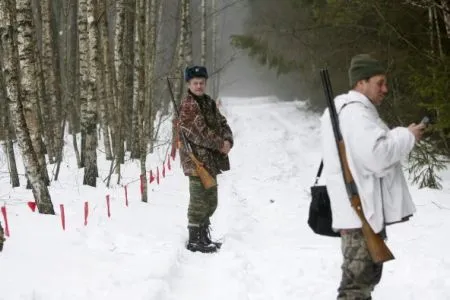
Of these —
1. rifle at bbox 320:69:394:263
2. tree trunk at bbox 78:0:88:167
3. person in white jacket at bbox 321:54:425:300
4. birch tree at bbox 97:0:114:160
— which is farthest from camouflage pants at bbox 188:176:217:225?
birch tree at bbox 97:0:114:160

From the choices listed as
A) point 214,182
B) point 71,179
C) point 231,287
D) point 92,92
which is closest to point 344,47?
point 92,92

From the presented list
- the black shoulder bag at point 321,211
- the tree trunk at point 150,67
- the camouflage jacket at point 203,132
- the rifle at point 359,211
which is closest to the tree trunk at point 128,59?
the tree trunk at point 150,67

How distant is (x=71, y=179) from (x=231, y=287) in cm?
740

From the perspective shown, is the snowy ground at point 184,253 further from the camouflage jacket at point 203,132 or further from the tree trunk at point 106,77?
the tree trunk at point 106,77

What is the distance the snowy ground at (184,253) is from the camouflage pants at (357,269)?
124 centimetres

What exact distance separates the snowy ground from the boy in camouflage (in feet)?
1.03

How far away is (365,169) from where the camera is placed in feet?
11.0

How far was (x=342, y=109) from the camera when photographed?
11.5ft

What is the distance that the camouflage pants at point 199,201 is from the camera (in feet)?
20.6

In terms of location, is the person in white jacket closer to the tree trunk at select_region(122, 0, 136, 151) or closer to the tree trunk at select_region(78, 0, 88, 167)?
the tree trunk at select_region(78, 0, 88, 167)

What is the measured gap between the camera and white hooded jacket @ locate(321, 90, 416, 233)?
130 inches

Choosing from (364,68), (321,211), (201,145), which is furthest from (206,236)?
(364,68)

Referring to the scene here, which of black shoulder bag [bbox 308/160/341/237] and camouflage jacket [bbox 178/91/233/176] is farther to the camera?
camouflage jacket [bbox 178/91/233/176]

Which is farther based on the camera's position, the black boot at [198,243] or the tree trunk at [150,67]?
the tree trunk at [150,67]
